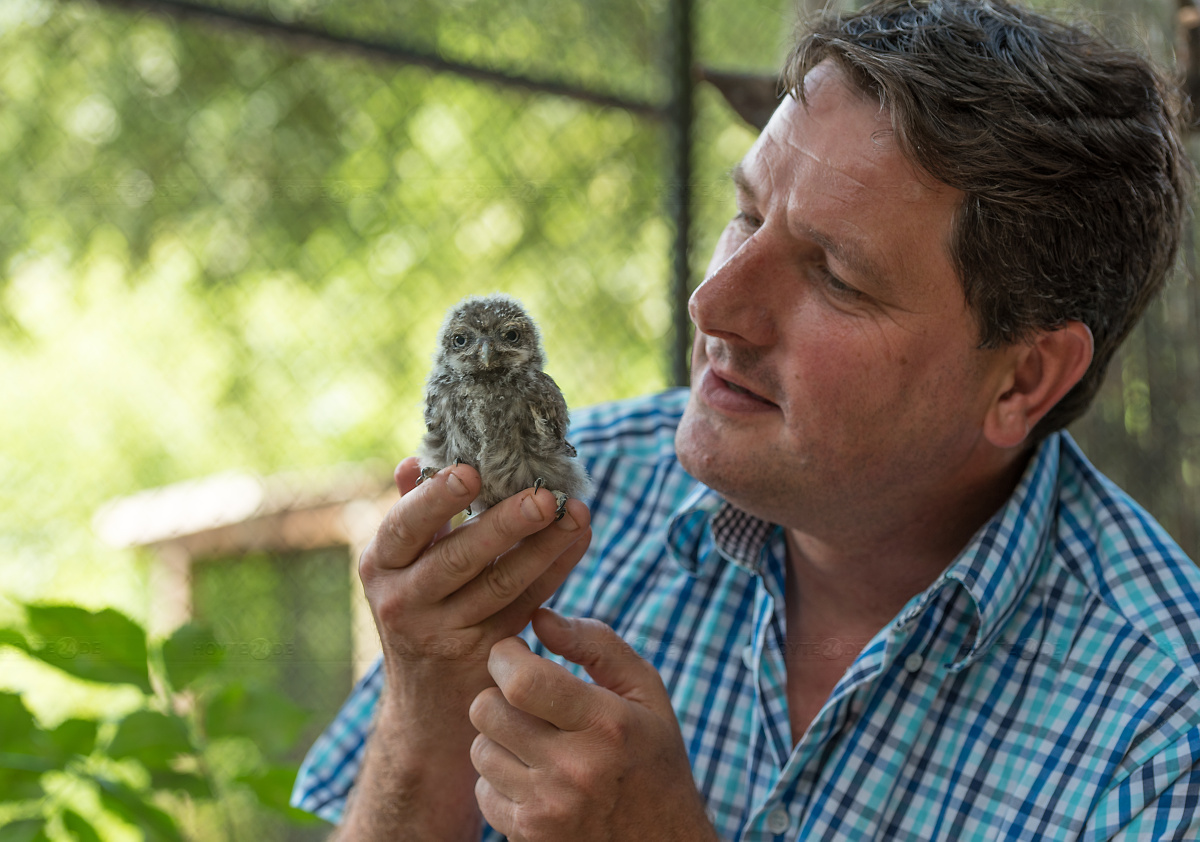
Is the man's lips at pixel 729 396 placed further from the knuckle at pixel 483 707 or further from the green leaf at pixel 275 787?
the green leaf at pixel 275 787

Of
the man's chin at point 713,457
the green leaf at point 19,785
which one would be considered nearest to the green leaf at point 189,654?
the green leaf at point 19,785

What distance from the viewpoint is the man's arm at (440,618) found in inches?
57.0

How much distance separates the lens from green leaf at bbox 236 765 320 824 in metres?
2.20

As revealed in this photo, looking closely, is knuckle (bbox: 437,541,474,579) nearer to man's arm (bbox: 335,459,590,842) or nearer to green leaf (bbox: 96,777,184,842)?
man's arm (bbox: 335,459,590,842)

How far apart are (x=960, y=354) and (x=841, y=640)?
673mm

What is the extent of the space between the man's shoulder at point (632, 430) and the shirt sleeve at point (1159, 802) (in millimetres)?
1214

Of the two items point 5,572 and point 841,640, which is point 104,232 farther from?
point 841,640

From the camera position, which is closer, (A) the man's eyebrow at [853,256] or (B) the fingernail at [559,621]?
(B) the fingernail at [559,621]

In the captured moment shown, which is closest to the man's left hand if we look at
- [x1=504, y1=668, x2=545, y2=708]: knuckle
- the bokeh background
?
[x1=504, y1=668, x2=545, y2=708]: knuckle

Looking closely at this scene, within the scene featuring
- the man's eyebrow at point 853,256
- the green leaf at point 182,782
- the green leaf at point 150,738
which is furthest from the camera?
the green leaf at point 182,782

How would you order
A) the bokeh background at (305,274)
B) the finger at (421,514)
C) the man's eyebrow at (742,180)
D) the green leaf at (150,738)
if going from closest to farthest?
the finger at (421,514) < the man's eyebrow at (742,180) < the green leaf at (150,738) < the bokeh background at (305,274)

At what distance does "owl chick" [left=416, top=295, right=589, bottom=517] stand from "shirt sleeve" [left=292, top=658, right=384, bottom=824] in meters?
0.87

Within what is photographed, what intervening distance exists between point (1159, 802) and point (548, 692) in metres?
1.06

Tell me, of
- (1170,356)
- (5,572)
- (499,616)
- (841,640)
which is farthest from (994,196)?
(5,572)
